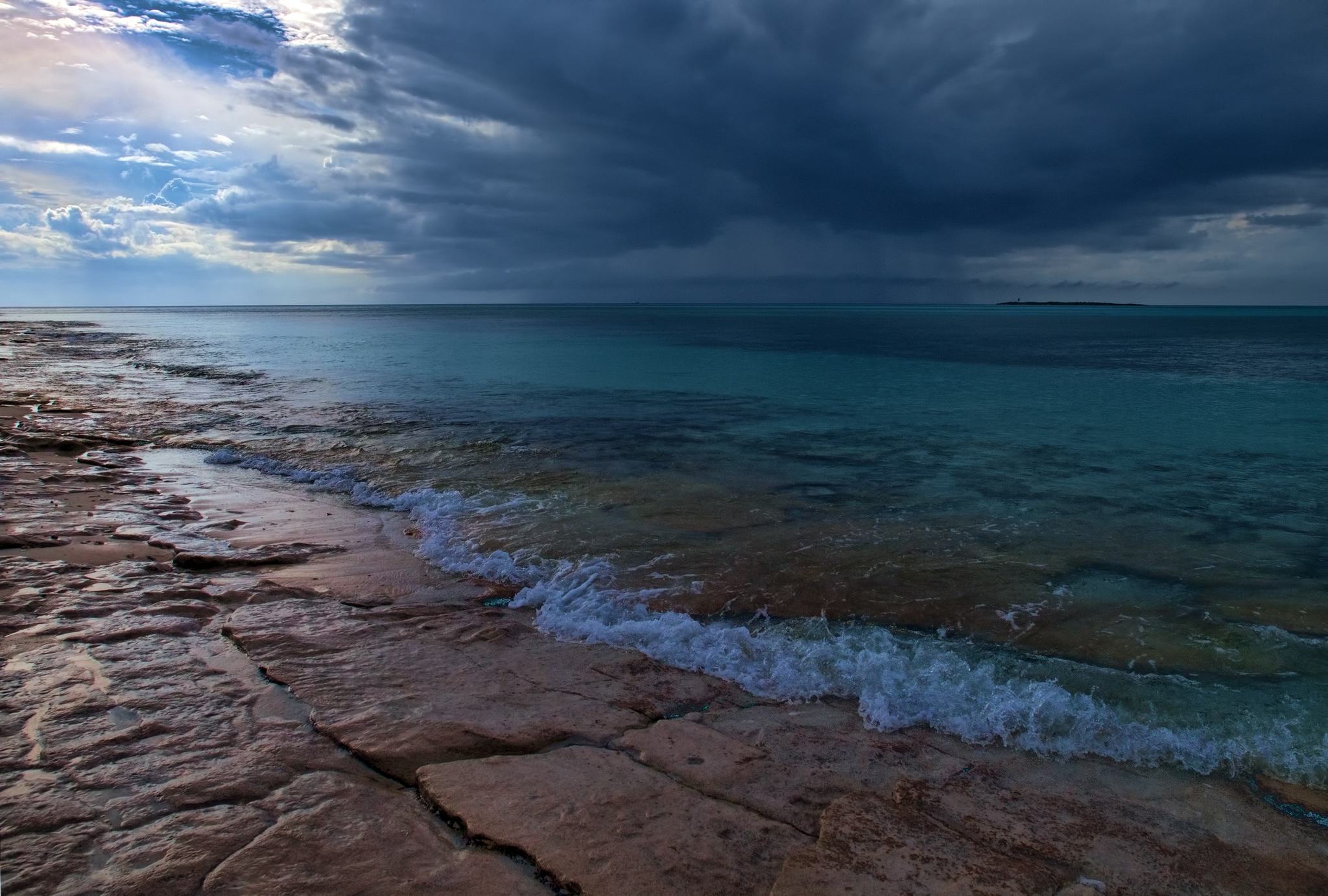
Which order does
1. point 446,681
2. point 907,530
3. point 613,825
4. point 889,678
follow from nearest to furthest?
point 613,825 → point 446,681 → point 889,678 → point 907,530

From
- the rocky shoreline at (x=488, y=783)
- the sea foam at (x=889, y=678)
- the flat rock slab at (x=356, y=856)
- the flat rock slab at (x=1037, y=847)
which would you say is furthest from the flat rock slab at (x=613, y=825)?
the sea foam at (x=889, y=678)

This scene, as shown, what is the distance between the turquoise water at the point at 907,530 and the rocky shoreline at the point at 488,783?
2.00 ft

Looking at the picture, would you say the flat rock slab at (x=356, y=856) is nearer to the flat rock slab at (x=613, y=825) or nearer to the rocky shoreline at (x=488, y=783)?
the rocky shoreline at (x=488, y=783)

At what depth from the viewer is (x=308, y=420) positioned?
16812mm

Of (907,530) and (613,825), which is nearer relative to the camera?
(613,825)

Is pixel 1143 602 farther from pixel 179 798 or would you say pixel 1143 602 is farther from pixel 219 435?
pixel 219 435

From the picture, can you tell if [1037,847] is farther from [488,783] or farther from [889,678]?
[488,783]

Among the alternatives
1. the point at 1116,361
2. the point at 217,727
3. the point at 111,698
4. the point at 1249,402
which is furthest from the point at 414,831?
the point at 1116,361

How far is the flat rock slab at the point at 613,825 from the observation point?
307 centimetres

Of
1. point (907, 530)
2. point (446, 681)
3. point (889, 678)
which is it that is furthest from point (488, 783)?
point (907, 530)

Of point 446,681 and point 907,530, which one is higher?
point 446,681

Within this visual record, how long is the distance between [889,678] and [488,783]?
3.07 meters

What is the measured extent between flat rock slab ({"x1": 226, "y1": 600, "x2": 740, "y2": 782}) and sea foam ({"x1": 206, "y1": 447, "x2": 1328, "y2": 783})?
Answer: 35 centimetres

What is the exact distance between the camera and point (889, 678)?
5207 mm
